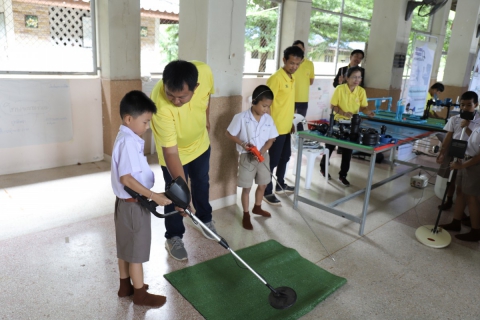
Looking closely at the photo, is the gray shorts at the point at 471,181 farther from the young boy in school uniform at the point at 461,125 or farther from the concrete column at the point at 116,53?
the concrete column at the point at 116,53

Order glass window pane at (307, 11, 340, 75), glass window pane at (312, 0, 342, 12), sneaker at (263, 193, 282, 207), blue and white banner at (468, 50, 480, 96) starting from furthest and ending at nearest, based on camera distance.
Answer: blue and white banner at (468, 50, 480, 96)
glass window pane at (307, 11, 340, 75)
glass window pane at (312, 0, 342, 12)
sneaker at (263, 193, 282, 207)

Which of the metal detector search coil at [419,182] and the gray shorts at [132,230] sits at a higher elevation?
the gray shorts at [132,230]

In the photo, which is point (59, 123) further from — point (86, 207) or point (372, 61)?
point (372, 61)

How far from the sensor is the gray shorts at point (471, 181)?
300cm

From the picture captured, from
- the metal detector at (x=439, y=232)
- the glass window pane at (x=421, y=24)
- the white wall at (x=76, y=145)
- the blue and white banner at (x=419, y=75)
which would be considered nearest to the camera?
the metal detector at (x=439, y=232)

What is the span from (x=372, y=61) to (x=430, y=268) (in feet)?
15.4

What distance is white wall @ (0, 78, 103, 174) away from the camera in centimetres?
412

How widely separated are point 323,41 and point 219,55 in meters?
5.01

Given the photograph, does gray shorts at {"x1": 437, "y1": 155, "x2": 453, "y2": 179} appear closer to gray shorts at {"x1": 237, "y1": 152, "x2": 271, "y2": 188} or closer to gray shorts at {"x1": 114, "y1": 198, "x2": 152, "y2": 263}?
gray shorts at {"x1": 237, "y1": 152, "x2": 271, "y2": 188}

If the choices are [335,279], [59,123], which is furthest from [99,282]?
[59,123]

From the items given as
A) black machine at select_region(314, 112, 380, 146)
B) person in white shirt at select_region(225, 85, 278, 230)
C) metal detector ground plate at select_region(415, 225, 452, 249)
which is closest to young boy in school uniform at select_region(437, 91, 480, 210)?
metal detector ground plate at select_region(415, 225, 452, 249)

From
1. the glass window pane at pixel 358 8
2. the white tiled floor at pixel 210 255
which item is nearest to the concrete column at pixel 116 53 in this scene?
the white tiled floor at pixel 210 255

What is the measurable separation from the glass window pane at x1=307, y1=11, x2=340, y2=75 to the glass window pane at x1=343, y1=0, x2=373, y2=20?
18.2 inches

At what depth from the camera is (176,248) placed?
2.62m
